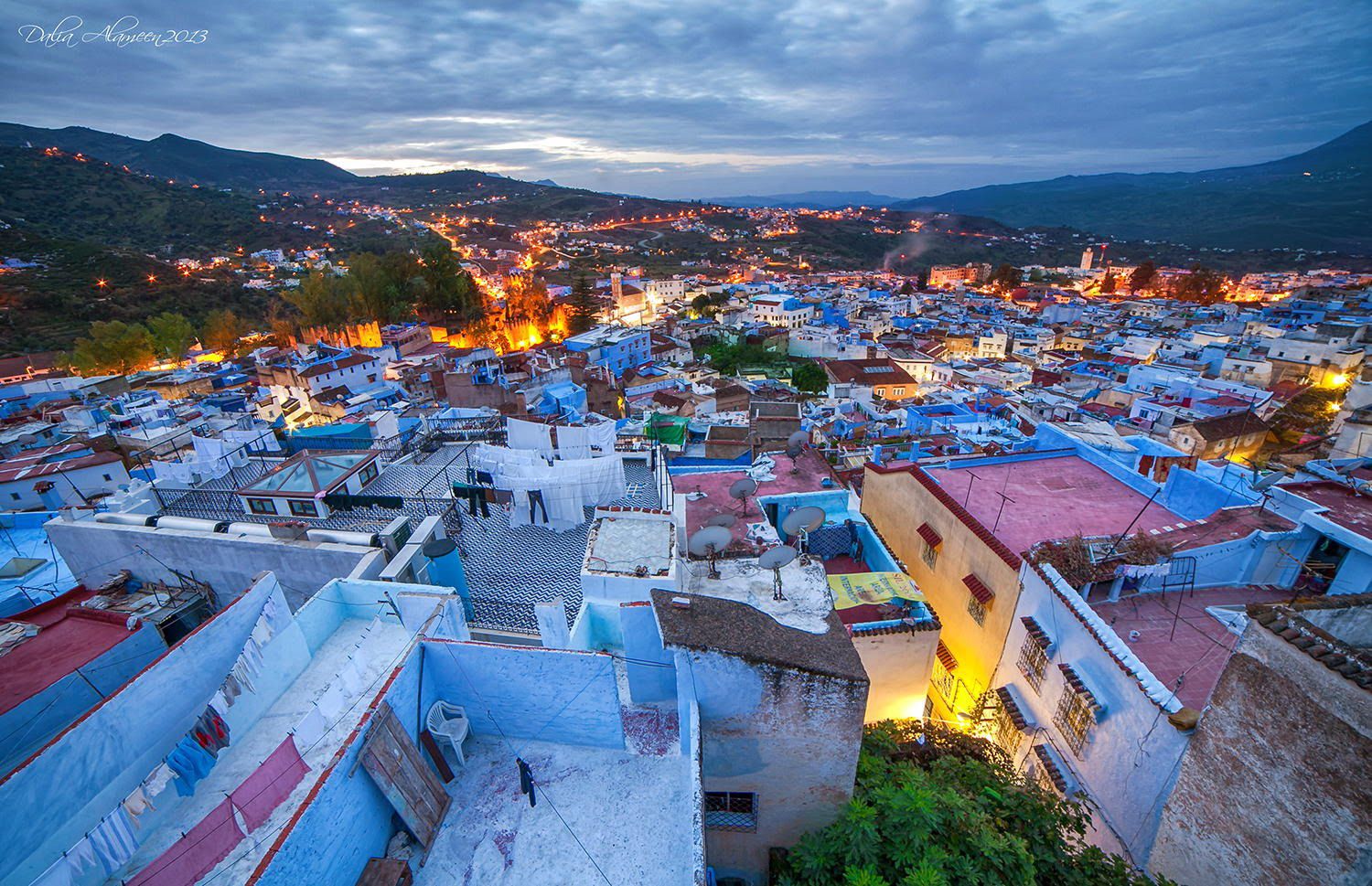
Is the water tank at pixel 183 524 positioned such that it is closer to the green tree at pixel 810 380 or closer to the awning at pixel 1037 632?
the awning at pixel 1037 632

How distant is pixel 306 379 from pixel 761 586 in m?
33.1

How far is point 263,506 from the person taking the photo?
10.3 meters

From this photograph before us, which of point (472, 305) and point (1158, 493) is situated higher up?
point (1158, 493)

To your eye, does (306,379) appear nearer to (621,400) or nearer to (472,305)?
(621,400)

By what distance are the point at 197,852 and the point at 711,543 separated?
569 cm

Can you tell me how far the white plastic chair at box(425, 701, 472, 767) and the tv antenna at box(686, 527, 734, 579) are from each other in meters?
3.45

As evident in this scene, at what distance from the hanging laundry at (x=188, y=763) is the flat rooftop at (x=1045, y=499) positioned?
11.7 metres

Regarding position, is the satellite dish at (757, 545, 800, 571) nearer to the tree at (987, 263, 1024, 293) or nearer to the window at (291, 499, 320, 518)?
the window at (291, 499, 320, 518)

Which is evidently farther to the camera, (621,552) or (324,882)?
(621,552)

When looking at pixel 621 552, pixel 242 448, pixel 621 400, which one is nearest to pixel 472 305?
pixel 621 400

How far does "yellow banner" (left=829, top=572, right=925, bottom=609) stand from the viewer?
29.6 ft

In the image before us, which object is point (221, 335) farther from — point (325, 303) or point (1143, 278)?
point (1143, 278)

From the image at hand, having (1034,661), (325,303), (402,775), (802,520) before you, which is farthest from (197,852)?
(325,303)

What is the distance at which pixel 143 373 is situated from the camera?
38281mm
